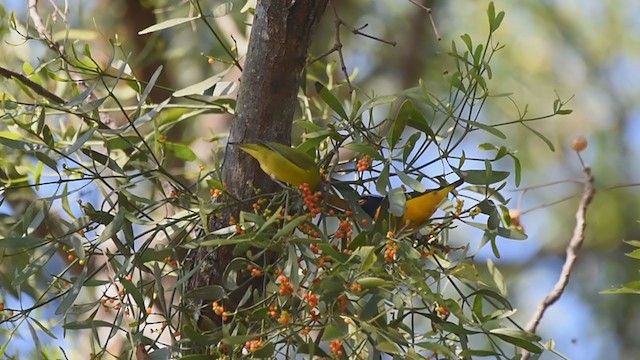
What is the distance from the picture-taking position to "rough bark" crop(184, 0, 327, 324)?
0.86 metres

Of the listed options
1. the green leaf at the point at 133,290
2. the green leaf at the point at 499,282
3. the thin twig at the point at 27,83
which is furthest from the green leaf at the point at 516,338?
the thin twig at the point at 27,83

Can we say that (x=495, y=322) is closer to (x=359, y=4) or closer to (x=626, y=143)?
(x=359, y=4)

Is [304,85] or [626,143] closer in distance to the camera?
[304,85]

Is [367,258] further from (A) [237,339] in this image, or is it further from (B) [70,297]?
(B) [70,297]

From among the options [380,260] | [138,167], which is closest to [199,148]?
[138,167]

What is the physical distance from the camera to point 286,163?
2.60 feet

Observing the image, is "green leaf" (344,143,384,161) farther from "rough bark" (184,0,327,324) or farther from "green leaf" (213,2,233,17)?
"green leaf" (213,2,233,17)

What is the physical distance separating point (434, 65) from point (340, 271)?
5.53 feet

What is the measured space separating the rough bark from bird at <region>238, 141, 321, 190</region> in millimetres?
61

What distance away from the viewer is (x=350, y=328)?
726mm

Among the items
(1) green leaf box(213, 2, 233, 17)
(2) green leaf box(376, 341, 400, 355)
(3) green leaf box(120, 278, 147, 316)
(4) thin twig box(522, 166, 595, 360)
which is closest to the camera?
(2) green leaf box(376, 341, 400, 355)

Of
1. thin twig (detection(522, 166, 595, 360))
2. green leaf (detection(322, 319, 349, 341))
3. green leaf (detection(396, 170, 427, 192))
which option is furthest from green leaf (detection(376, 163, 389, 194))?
thin twig (detection(522, 166, 595, 360))

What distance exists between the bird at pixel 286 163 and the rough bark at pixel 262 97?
0.06 m

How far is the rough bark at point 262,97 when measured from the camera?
0.86 m
